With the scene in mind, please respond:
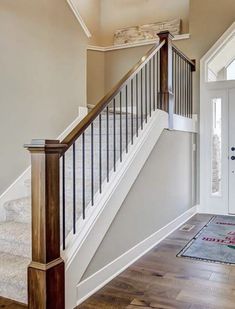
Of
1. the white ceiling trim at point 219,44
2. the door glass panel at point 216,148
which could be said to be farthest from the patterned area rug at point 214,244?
the white ceiling trim at point 219,44

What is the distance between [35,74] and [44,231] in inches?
94.3

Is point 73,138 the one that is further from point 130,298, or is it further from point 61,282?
point 130,298

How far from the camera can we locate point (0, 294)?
2.32 meters

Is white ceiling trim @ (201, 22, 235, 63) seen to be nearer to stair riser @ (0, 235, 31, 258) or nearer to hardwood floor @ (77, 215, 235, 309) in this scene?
hardwood floor @ (77, 215, 235, 309)

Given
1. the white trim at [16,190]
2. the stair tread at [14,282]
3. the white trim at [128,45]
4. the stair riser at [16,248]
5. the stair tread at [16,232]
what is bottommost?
the stair tread at [14,282]

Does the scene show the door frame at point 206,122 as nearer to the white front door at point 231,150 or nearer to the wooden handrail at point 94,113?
the white front door at point 231,150

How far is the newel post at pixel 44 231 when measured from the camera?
200 centimetres

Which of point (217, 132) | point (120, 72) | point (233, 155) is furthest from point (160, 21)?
point (233, 155)

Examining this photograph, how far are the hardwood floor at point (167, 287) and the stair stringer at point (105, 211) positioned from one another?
0.22 m

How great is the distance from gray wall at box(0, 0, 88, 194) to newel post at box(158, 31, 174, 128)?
1293 millimetres

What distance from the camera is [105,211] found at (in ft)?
A: 8.51

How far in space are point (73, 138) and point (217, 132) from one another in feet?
11.6

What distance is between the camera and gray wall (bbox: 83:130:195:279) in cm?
278

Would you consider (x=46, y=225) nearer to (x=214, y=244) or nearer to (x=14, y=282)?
(x=14, y=282)
